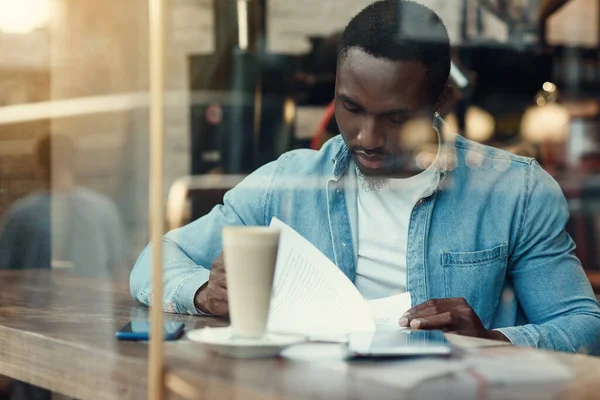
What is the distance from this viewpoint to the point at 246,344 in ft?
2.76

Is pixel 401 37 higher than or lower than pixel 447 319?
higher

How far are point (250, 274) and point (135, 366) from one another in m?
0.16

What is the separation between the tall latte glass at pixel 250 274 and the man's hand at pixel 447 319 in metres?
0.37

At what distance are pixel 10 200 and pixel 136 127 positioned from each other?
2.09 ft

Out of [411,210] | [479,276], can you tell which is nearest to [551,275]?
[479,276]

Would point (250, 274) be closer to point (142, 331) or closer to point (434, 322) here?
point (142, 331)

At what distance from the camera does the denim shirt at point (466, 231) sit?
1.44 m

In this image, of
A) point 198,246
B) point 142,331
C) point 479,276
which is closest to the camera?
point 142,331

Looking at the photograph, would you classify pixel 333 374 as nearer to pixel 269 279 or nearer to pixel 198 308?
pixel 269 279

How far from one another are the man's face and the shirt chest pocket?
0.20 metres

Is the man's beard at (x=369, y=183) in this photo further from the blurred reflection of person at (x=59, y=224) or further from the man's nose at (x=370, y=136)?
the blurred reflection of person at (x=59, y=224)

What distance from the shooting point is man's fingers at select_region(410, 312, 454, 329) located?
117 centimetres

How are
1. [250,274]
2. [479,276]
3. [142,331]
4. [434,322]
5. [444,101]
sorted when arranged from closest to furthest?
[250,274]
[142,331]
[434,322]
[479,276]
[444,101]

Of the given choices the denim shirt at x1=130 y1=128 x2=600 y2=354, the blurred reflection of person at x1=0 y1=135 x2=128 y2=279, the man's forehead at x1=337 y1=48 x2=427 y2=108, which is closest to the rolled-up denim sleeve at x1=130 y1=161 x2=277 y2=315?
the denim shirt at x1=130 y1=128 x2=600 y2=354
